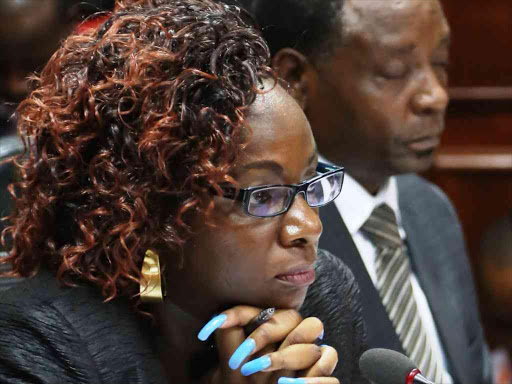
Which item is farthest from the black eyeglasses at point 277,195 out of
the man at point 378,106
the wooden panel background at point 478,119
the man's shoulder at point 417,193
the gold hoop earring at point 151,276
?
the wooden panel background at point 478,119

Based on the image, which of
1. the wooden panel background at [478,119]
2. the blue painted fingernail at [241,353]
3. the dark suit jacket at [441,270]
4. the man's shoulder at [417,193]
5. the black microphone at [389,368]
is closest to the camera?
the black microphone at [389,368]

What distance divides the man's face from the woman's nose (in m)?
0.49

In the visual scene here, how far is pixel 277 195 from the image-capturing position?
1.06 metres

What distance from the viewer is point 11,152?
4.87 feet

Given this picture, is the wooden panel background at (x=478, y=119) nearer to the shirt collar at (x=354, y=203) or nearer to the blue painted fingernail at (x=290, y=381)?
the shirt collar at (x=354, y=203)

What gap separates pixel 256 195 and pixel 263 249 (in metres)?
0.07

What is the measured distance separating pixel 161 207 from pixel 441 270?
0.89m

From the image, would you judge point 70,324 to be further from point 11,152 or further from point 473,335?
point 473,335

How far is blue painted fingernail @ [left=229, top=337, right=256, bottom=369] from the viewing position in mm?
1066

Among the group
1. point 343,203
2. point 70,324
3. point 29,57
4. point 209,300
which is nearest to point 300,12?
point 343,203

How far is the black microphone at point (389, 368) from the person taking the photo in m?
0.96

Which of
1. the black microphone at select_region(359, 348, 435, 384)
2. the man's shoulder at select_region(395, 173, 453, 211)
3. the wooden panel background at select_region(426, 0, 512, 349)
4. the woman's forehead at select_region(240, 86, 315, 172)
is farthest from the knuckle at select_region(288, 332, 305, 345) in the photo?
the wooden panel background at select_region(426, 0, 512, 349)

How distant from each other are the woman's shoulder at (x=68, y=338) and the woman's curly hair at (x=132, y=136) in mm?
28

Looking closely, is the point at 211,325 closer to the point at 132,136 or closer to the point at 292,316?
the point at 292,316
